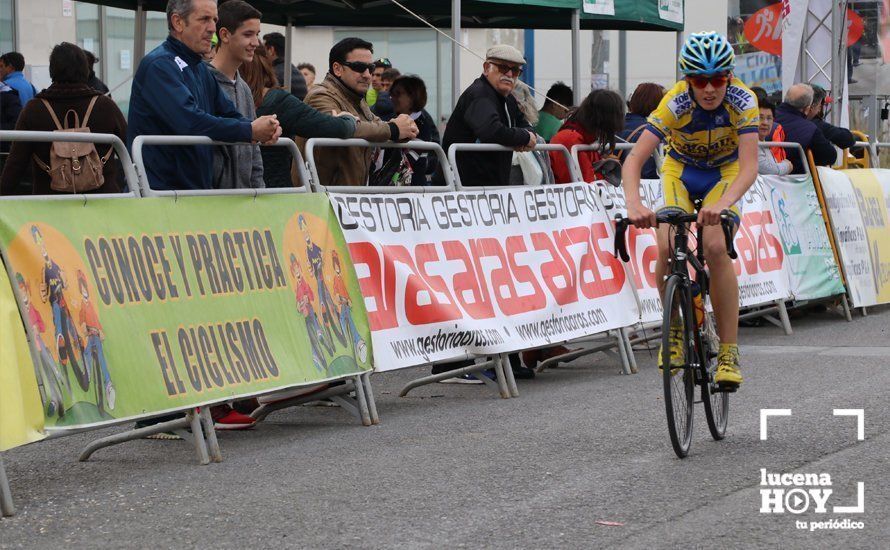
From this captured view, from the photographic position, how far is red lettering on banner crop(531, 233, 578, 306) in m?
10.0

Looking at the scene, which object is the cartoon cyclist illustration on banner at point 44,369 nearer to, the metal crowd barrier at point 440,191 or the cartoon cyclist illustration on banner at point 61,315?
the cartoon cyclist illustration on banner at point 61,315

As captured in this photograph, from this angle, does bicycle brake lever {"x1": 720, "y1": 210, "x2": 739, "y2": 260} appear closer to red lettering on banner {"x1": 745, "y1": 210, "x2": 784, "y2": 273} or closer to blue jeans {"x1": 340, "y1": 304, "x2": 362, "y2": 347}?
blue jeans {"x1": 340, "y1": 304, "x2": 362, "y2": 347}

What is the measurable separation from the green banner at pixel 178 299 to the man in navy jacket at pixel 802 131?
6.94 meters

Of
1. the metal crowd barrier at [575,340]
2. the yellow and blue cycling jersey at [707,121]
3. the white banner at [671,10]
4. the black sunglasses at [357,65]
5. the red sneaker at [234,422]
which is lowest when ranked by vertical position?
the red sneaker at [234,422]

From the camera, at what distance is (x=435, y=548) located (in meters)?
5.10

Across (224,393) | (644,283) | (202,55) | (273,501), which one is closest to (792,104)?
(644,283)

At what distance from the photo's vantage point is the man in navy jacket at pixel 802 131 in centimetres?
1396

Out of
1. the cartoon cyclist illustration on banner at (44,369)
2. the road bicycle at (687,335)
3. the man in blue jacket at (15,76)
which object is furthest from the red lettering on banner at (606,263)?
the man in blue jacket at (15,76)

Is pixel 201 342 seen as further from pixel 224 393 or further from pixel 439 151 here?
pixel 439 151

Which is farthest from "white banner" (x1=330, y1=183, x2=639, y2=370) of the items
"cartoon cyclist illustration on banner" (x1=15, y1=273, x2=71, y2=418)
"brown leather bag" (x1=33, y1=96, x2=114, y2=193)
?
"cartoon cyclist illustration on banner" (x1=15, y1=273, x2=71, y2=418)

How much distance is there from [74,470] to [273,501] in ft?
4.83

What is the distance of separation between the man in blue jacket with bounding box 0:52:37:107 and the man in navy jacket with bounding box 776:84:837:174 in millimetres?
7664

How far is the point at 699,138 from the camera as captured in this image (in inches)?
292

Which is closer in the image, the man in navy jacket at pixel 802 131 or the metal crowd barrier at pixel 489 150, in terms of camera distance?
the metal crowd barrier at pixel 489 150
